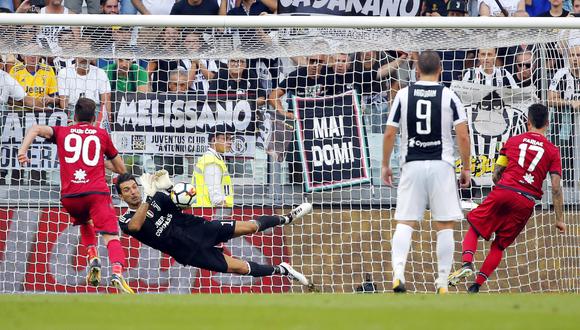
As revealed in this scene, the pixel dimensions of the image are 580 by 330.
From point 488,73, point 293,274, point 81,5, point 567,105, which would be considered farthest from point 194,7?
point 567,105

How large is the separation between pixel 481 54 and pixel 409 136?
4521mm

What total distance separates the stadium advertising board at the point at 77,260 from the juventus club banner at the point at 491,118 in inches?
99.4

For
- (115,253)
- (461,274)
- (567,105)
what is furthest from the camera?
(567,105)

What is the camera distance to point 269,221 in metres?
11.8

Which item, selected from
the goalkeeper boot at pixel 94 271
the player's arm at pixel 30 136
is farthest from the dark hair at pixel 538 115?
the player's arm at pixel 30 136

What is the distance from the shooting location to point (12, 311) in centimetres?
637

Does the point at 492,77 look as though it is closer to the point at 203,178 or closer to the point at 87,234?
the point at 203,178

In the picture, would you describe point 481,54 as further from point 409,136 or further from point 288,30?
point 409,136

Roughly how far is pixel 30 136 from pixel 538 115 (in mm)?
4907

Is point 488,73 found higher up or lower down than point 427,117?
higher up

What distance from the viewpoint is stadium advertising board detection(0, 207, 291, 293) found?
42.1ft

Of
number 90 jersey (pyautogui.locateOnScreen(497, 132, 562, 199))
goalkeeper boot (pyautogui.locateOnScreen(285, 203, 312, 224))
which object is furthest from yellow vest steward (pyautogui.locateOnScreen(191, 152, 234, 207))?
number 90 jersey (pyautogui.locateOnScreen(497, 132, 562, 199))

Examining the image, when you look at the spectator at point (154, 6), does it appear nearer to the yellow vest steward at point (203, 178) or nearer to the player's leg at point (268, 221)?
the yellow vest steward at point (203, 178)

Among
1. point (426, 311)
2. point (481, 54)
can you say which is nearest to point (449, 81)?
point (481, 54)
